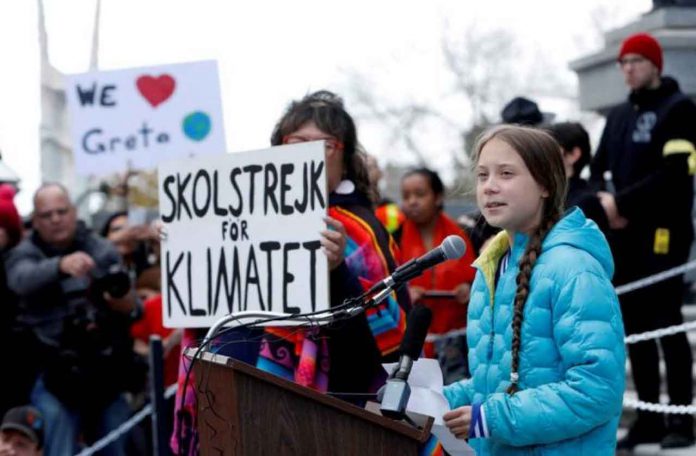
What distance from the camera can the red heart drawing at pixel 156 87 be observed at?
885cm

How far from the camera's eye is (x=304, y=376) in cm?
475

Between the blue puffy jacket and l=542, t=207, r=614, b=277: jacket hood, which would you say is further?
l=542, t=207, r=614, b=277: jacket hood

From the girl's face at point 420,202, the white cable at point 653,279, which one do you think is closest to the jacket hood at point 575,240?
the white cable at point 653,279

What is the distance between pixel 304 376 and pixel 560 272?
58.4 inches

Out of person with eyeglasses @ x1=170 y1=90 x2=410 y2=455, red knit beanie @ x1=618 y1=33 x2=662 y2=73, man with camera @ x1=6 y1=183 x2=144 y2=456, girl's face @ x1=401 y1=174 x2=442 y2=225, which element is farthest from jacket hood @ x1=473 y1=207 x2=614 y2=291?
man with camera @ x1=6 y1=183 x2=144 y2=456

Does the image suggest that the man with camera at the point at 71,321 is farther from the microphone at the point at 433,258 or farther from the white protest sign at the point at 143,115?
the microphone at the point at 433,258

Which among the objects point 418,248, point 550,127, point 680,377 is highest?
point 550,127

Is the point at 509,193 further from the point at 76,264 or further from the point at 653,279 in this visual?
→ the point at 76,264

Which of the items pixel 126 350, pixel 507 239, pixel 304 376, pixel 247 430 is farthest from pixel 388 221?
pixel 247 430

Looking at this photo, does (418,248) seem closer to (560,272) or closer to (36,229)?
(36,229)

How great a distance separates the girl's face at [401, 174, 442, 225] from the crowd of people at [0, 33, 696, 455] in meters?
0.01

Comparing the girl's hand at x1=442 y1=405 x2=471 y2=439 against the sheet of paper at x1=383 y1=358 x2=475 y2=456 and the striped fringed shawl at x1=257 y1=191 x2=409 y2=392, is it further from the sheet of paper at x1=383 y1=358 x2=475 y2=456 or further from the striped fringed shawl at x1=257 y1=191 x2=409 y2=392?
the striped fringed shawl at x1=257 y1=191 x2=409 y2=392

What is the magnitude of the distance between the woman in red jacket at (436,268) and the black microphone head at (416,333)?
378cm

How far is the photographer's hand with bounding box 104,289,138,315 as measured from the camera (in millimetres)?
7676
